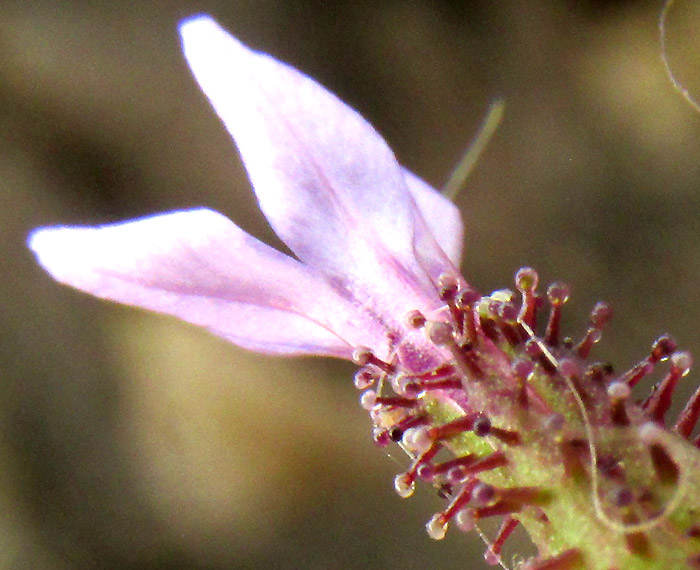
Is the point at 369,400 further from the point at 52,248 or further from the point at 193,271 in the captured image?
the point at 52,248

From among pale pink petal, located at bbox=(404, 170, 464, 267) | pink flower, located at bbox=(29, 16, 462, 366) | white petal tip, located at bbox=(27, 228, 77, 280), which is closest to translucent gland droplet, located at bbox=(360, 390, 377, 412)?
pink flower, located at bbox=(29, 16, 462, 366)

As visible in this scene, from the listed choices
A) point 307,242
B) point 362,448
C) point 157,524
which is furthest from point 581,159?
point 157,524

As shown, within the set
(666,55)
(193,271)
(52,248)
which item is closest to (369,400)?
(193,271)

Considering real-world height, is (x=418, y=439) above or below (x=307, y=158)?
below

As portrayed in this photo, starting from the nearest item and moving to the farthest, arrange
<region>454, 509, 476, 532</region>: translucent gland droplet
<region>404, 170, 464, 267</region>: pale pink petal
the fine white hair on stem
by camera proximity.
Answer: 1. <region>454, 509, 476, 532</region>: translucent gland droplet
2. <region>404, 170, 464, 267</region>: pale pink petal
3. the fine white hair on stem

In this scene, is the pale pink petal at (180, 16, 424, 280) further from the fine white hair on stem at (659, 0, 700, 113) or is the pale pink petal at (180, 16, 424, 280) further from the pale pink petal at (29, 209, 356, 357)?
the fine white hair on stem at (659, 0, 700, 113)

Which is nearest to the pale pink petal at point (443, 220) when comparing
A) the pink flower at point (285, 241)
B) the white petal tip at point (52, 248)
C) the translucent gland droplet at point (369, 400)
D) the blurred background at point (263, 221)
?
the pink flower at point (285, 241)
